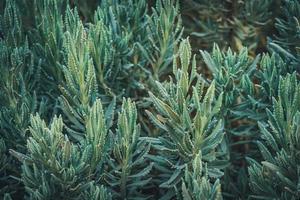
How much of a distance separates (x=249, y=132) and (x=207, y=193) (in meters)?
0.48

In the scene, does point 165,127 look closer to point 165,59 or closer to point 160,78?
point 165,59

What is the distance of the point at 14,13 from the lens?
7.02 ft

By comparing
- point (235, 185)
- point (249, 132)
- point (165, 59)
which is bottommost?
point (235, 185)

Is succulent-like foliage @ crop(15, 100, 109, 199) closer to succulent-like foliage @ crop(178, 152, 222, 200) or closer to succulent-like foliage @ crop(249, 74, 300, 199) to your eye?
succulent-like foliage @ crop(178, 152, 222, 200)

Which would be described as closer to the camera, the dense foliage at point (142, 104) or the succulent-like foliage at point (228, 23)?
the dense foliage at point (142, 104)

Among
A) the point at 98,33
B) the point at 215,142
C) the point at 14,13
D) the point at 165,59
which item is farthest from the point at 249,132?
the point at 14,13

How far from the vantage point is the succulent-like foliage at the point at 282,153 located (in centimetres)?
171

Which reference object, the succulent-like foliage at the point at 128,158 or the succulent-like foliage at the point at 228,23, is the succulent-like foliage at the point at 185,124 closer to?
the succulent-like foliage at the point at 128,158

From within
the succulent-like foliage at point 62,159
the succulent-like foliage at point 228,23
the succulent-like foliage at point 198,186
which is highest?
the succulent-like foliage at point 228,23

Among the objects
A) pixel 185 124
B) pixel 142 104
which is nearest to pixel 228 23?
pixel 142 104

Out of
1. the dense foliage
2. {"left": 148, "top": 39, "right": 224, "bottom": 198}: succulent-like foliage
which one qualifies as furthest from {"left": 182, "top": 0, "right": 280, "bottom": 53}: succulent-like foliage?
{"left": 148, "top": 39, "right": 224, "bottom": 198}: succulent-like foliage

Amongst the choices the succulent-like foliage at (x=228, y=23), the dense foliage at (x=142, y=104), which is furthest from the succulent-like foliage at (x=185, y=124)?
the succulent-like foliage at (x=228, y=23)

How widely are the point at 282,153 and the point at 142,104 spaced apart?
0.64m

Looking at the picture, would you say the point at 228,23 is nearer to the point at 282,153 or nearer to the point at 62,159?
the point at 282,153
